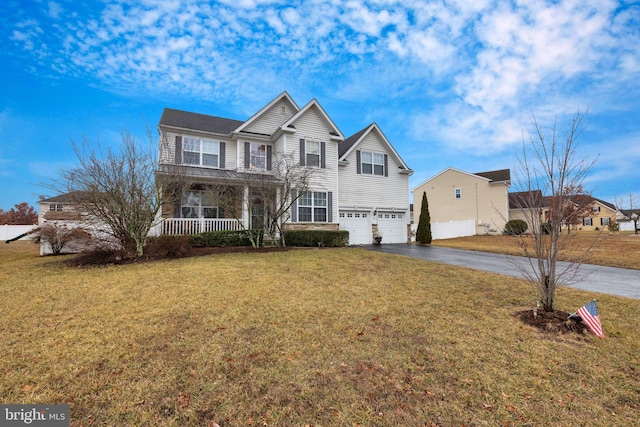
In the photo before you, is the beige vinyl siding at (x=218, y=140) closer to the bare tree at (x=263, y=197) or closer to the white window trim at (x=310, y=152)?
the bare tree at (x=263, y=197)

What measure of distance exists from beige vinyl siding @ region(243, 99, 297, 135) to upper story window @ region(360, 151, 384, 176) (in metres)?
5.77

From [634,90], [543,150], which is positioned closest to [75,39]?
[543,150]

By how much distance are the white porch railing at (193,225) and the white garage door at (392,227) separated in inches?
395

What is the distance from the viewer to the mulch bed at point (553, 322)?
4422 millimetres

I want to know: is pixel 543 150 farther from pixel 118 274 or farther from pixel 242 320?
pixel 118 274

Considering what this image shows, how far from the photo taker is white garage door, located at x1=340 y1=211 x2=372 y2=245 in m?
18.4

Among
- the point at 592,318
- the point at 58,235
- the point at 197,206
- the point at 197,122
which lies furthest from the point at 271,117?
the point at 592,318

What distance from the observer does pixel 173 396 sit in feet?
9.31

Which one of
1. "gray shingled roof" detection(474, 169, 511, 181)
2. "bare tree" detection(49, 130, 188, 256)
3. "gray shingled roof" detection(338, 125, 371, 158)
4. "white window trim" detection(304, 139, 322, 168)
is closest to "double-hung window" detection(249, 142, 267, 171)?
"white window trim" detection(304, 139, 322, 168)

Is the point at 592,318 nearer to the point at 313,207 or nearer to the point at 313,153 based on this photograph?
the point at 313,207

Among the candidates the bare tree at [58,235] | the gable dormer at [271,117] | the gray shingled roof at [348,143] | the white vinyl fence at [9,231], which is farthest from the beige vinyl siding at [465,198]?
the white vinyl fence at [9,231]

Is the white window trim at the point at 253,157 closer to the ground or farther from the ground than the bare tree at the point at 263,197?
farther from the ground

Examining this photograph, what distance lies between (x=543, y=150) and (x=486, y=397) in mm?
4300

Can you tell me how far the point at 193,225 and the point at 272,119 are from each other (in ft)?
27.0
